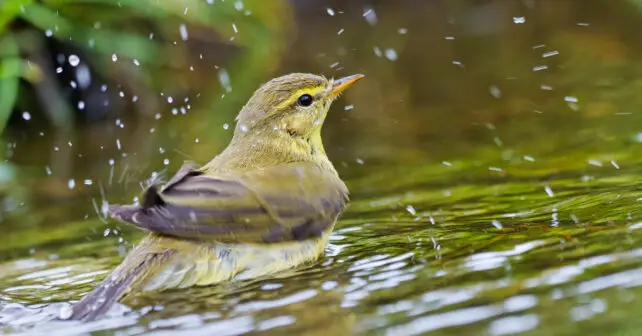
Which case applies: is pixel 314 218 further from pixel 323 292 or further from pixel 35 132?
pixel 35 132

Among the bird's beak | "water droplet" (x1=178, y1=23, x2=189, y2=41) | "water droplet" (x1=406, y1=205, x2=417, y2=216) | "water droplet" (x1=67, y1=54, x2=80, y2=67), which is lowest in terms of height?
"water droplet" (x1=406, y1=205, x2=417, y2=216)

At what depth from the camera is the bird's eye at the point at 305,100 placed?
5693 mm

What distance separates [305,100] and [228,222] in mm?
1191

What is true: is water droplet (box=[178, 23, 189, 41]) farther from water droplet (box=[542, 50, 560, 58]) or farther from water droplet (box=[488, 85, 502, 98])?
water droplet (box=[542, 50, 560, 58])

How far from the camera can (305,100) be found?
5.71 m

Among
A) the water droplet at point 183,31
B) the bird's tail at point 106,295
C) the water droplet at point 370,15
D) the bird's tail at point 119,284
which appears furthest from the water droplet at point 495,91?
the bird's tail at point 106,295

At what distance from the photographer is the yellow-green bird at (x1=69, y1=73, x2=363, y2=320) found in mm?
4562

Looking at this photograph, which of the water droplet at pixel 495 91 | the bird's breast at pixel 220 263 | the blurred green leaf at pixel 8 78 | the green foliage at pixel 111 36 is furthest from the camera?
the water droplet at pixel 495 91

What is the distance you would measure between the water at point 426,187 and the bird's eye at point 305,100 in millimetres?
681

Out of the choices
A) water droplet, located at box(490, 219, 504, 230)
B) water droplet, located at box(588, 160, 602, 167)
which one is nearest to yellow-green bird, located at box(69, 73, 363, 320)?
water droplet, located at box(490, 219, 504, 230)

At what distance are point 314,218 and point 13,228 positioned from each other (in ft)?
7.68

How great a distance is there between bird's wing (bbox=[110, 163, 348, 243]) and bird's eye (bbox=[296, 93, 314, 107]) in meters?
0.45

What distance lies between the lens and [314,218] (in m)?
5.06

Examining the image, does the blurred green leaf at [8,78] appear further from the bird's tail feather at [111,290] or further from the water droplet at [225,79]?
the bird's tail feather at [111,290]
